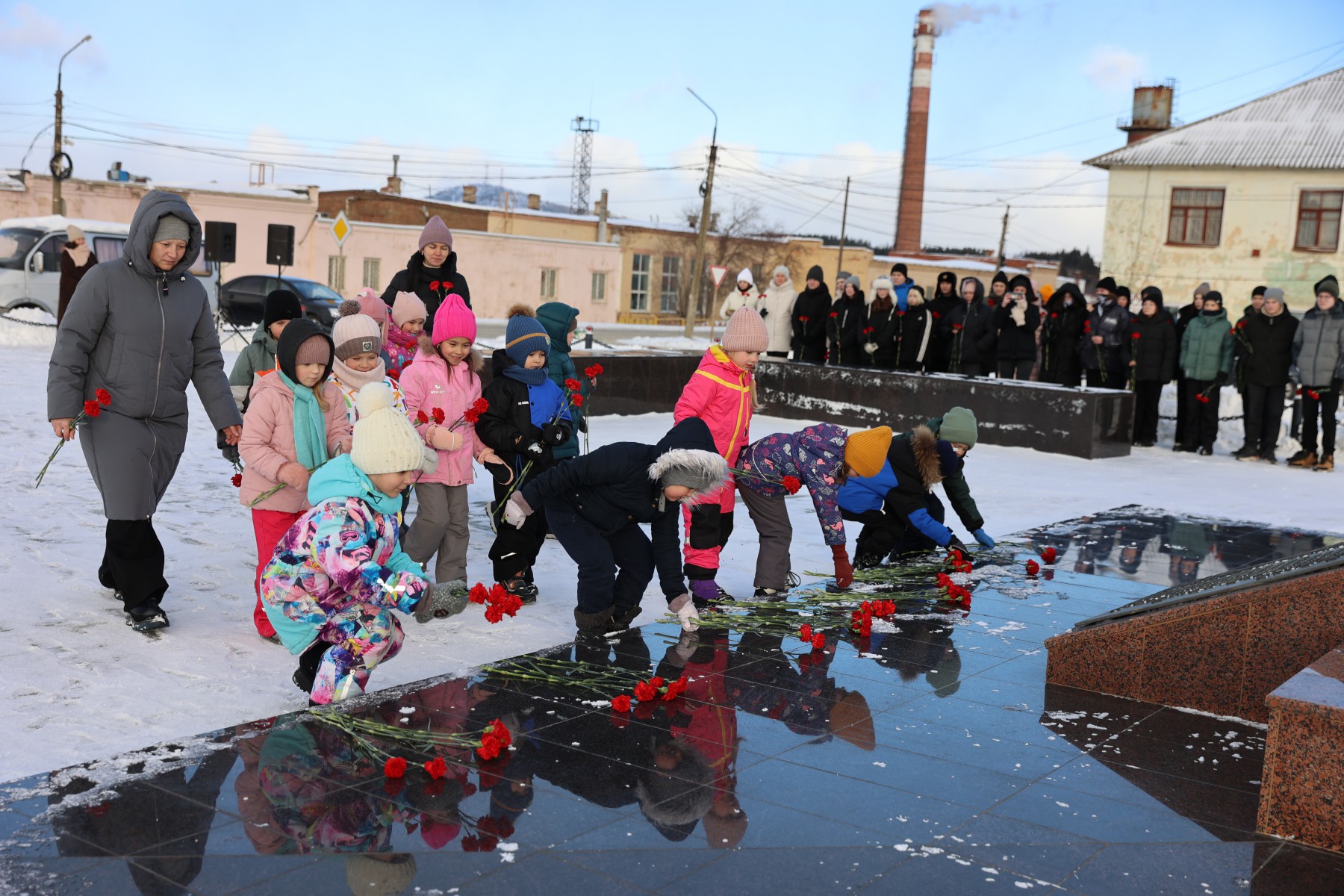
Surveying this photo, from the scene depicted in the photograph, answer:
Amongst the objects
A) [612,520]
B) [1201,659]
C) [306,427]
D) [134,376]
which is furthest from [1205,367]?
[134,376]

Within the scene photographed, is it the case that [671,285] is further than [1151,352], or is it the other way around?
[671,285]

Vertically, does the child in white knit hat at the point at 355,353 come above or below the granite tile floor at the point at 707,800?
above

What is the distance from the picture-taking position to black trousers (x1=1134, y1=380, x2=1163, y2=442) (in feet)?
50.3

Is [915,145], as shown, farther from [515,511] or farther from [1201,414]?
[515,511]

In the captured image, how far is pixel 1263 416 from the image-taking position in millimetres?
14359

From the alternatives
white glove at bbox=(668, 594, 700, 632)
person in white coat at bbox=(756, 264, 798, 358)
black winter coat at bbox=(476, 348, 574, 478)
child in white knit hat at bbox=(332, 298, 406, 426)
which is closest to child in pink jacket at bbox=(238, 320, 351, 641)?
child in white knit hat at bbox=(332, 298, 406, 426)

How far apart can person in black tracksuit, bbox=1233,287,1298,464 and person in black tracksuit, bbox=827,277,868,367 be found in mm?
A: 4972

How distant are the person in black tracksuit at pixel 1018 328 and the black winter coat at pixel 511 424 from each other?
35.1 feet

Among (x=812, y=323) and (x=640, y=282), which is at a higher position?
(x=640, y=282)

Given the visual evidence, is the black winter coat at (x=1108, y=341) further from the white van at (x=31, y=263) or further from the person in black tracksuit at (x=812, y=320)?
the white van at (x=31, y=263)

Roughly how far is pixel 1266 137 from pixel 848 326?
76.1 ft

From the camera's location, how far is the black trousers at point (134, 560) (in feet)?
18.2

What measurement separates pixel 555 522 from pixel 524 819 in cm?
243

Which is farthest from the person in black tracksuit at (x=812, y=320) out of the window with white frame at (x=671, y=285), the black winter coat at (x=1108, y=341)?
the window with white frame at (x=671, y=285)
